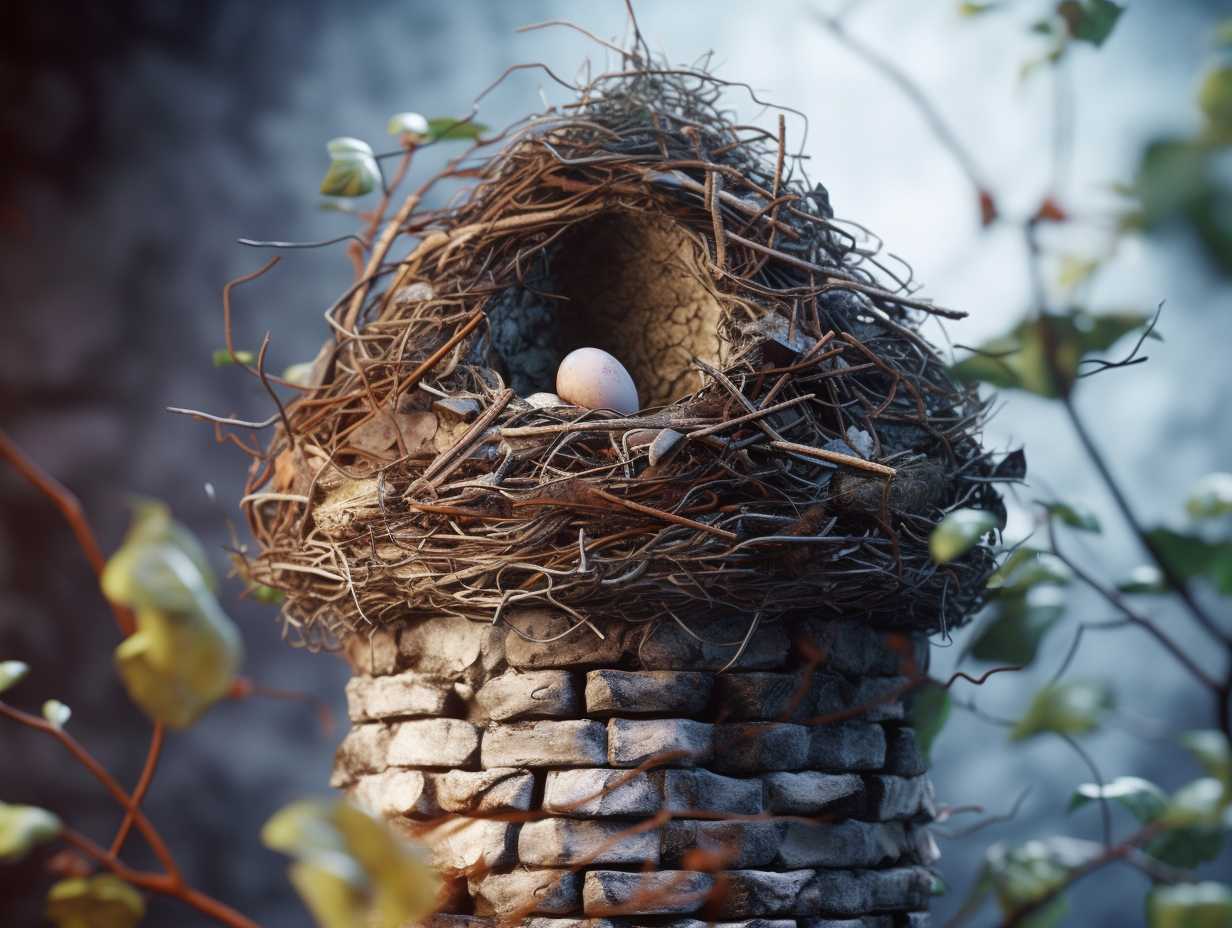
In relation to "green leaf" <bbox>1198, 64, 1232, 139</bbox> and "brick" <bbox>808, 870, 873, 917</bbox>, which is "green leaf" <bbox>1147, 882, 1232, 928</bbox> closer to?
"green leaf" <bbox>1198, 64, 1232, 139</bbox>

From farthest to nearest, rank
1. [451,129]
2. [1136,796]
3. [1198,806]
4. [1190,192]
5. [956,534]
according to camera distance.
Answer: [451,129], [1136,796], [956,534], [1198,806], [1190,192]

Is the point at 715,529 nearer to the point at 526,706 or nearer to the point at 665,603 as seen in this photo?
the point at 665,603

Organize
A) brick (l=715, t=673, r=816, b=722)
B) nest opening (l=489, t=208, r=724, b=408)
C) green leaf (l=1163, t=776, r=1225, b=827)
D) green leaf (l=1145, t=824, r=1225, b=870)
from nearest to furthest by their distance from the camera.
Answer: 1. green leaf (l=1163, t=776, r=1225, b=827)
2. green leaf (l=1145, t=824, r=1225, b=870)
3. brick (l=715, t=673, r=816, b=722)
4. nest opening (l=489, t=208, r=724, b=408)

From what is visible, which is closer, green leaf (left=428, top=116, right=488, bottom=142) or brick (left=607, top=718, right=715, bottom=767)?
brick (left=607, top=718, right=715, bottom=767)

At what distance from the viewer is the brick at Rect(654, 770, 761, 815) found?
0.96 metres

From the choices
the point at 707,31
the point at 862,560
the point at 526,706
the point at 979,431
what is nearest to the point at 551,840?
the point at 526,706

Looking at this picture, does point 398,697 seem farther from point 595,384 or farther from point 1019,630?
point 1019,630

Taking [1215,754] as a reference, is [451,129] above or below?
above

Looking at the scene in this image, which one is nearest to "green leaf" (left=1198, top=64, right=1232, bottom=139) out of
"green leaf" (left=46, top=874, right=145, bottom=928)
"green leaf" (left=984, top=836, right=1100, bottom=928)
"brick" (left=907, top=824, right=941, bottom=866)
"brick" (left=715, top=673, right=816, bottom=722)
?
"green leaf" (left=984, top=836, right=1100, bottom=928)

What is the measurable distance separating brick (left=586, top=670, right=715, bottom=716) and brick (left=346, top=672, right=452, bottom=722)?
0.55 feet

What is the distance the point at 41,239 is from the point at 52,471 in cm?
41

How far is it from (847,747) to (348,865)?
75 centimetres

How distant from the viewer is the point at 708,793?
0.97m

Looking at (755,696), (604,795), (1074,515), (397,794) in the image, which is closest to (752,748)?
(755,696)
